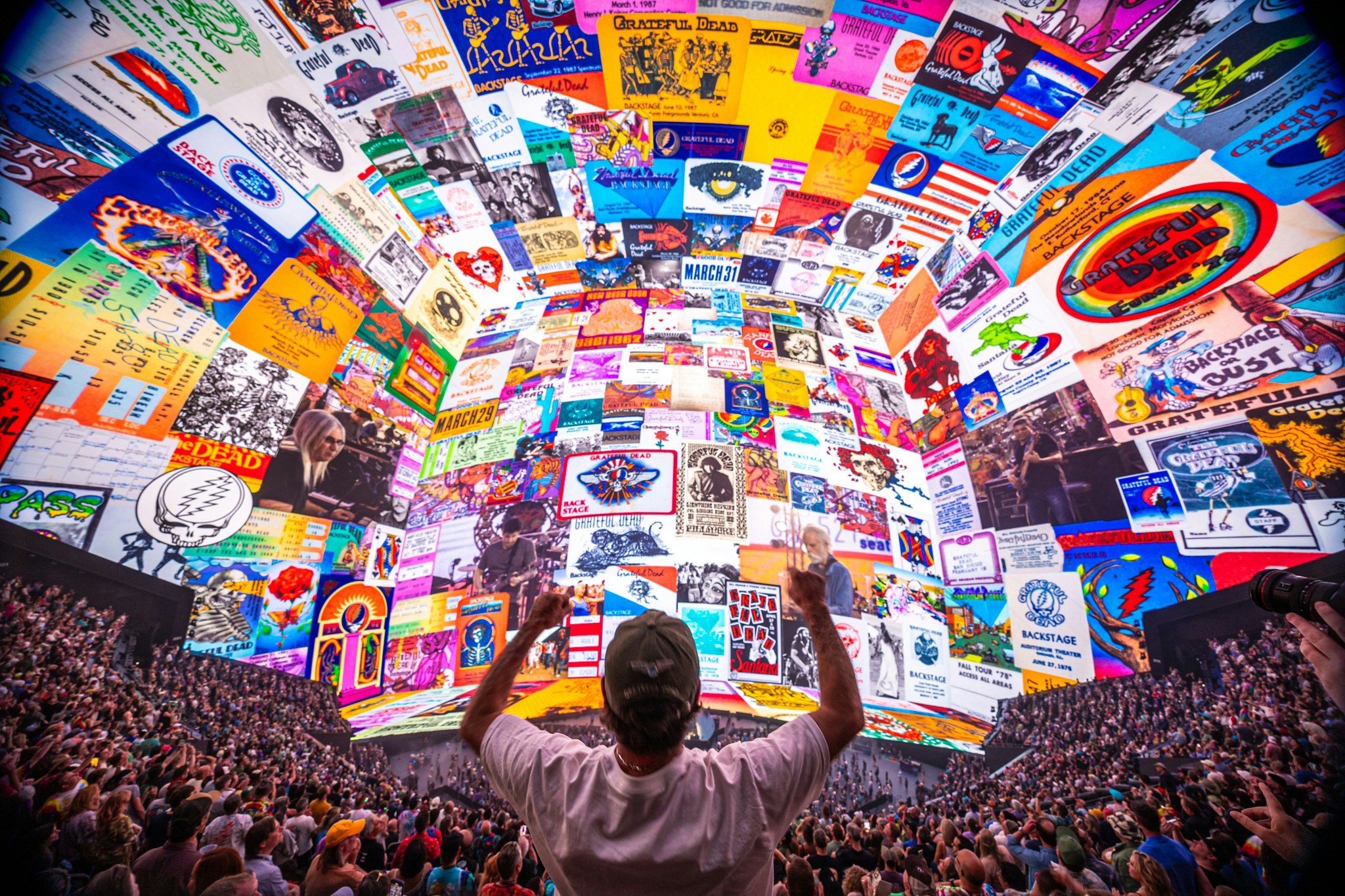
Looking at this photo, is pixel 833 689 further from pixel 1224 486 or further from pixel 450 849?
pixel 1224 486

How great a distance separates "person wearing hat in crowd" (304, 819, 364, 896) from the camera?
7.71 feet

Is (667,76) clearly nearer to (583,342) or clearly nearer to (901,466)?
(583,342)

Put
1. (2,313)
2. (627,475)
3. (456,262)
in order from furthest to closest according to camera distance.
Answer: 1. (456,262)
2. (627,475)
3. (2,313)

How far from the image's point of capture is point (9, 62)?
3355mm

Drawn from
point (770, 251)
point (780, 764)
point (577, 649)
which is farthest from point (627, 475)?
point (780, 764)

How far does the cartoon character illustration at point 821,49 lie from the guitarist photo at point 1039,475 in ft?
15.0

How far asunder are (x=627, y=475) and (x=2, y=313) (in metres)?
5.38

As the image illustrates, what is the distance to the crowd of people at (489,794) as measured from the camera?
2.31 metres

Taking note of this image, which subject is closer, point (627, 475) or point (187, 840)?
point (187, 840)

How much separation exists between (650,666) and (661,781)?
0.72 feet

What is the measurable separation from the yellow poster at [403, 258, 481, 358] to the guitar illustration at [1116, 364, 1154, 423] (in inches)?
327

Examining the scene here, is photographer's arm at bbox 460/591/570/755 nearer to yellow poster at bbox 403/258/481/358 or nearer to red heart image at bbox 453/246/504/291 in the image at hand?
yellow poster at bbox 403/258/481/358

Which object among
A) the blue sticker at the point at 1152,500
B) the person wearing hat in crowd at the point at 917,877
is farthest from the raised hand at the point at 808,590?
the blue sticker at the point at 1152,500

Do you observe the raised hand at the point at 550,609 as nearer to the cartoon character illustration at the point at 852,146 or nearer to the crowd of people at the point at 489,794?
the crowd of people at the point at 489,794
